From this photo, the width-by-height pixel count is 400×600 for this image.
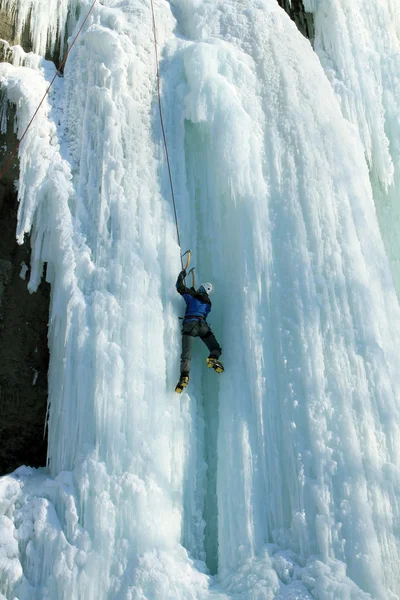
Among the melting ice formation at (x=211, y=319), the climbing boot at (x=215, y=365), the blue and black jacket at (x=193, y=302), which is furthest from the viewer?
the blue and black jacket at (x=193, y=302)

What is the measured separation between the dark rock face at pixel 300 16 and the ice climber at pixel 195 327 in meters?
4.96

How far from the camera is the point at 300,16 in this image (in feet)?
29.3

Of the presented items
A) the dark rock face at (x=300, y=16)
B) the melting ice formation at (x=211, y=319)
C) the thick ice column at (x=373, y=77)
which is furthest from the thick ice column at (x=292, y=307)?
the dark rock face at (x=300, y=16)

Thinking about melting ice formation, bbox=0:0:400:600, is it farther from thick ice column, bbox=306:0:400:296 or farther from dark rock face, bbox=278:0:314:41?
dark rock face, bbox=278:0:314:41

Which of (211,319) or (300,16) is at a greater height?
(300,16)

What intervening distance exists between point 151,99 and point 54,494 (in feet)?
14.0

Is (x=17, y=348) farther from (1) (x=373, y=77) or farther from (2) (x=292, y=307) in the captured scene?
(1) (x=373, y=77)

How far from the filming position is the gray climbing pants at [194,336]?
5609 millimetres

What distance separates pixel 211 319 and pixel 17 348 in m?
2.03

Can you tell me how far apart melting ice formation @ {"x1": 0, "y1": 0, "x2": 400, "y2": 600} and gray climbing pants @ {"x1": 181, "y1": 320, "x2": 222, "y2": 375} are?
0.14m

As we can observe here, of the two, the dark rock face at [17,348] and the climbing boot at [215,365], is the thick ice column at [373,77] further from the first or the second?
A: the dark rock face at [17,348]

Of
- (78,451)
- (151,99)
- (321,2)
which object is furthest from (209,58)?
(78,451)

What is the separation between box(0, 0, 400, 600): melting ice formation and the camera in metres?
4.82

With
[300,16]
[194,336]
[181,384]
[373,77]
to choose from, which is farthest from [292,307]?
[300,16]
